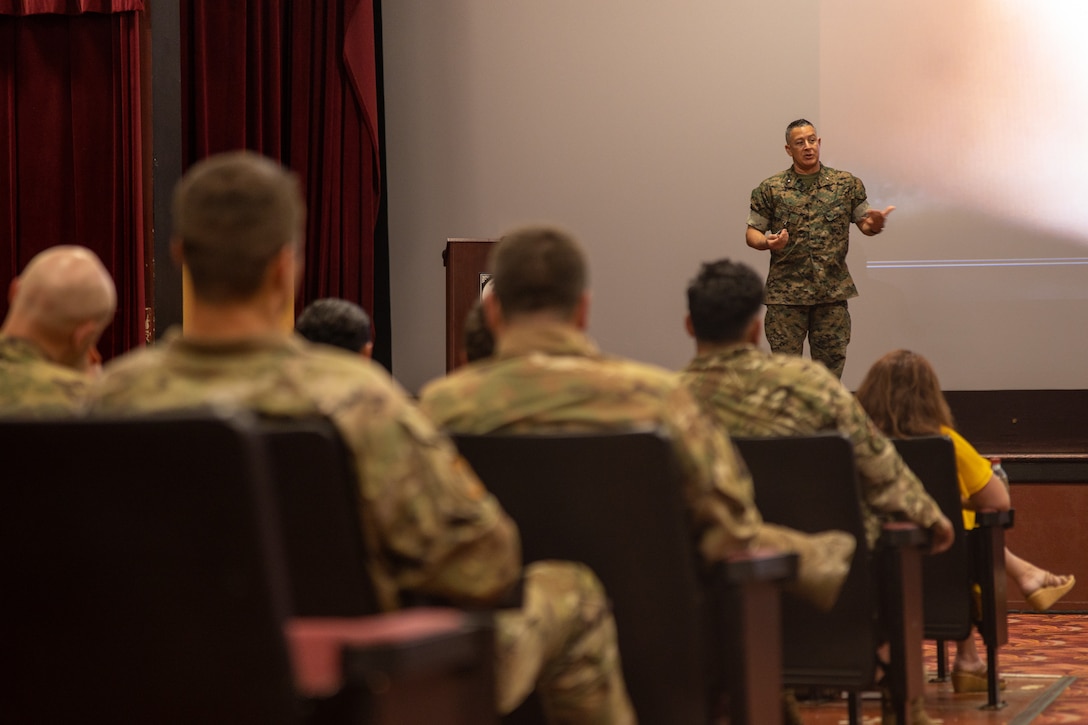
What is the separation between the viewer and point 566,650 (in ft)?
5.67

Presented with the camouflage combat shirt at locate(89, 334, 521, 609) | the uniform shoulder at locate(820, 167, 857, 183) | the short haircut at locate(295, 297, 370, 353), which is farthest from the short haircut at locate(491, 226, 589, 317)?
the uniform shoulder at locate(820, 167, 857, 183)

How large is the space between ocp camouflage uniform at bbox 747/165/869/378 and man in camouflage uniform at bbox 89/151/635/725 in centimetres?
469

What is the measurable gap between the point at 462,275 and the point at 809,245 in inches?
60.1

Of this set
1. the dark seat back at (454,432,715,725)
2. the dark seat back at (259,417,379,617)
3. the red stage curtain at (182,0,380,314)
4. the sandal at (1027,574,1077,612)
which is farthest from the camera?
the red stage curtain at (182,0,380,314)

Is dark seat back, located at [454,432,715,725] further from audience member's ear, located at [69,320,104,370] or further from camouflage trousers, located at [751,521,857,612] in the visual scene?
audience member's ear, located at [69,320,104,370]

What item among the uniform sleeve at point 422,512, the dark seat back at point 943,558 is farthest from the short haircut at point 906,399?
the uniform sleeve at point 422,512

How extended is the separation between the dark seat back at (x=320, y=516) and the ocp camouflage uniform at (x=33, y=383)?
38.8 inches

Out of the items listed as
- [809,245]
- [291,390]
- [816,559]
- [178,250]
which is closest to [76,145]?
[809,245]

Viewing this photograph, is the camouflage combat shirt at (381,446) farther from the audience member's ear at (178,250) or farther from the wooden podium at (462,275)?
the wooden podium at (462,275)

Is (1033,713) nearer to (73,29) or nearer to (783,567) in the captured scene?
(783,567)

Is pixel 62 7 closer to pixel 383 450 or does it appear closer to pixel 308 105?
pixel 308 105

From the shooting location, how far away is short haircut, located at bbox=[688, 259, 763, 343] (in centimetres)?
264

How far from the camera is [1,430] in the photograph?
1214mm

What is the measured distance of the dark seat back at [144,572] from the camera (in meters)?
1.16
